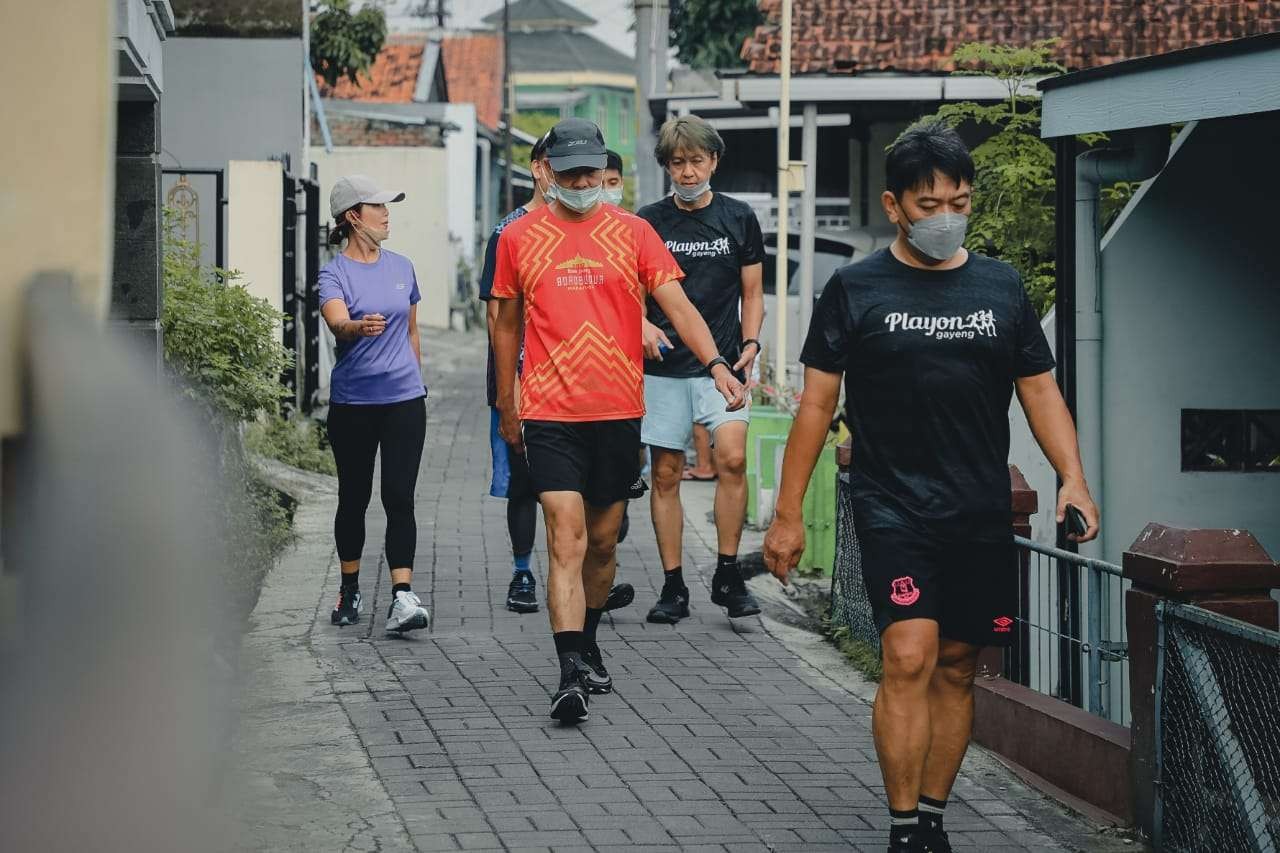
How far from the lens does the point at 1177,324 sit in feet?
29.0

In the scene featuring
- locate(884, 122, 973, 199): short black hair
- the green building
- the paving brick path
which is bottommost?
the paving brick path

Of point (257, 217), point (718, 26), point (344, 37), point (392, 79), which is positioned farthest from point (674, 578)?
point (392, 79)

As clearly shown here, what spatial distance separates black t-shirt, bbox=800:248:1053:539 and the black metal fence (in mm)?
632

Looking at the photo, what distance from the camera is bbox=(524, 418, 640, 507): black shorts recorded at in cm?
647

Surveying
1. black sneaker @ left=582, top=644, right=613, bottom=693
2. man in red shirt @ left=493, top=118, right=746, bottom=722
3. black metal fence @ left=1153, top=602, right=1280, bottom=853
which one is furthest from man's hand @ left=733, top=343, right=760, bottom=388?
black metal fence @ left=1153, top=602, right=1280, bottom=853

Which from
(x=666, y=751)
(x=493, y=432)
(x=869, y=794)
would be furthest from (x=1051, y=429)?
(x=493, y=432)

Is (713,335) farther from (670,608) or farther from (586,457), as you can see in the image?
(586,457)

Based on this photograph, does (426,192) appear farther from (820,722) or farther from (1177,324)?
(820,722)

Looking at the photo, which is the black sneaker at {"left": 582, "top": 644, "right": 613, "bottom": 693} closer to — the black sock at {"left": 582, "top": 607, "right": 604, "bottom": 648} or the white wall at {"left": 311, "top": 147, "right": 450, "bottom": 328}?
the black sock at {"left": 582, "top": 607, "right": 604, "bottom": 648}

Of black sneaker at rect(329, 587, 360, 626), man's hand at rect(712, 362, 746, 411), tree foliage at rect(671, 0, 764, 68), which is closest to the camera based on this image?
man's hand at rect(712, 362, 746, 411)

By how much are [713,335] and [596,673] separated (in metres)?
1.85

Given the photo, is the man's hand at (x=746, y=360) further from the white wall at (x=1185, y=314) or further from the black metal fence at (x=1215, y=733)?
the black metal fence at (x=1215, y=733)

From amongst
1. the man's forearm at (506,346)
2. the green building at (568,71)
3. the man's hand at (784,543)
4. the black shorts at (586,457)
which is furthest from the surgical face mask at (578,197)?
the green building at (568,71)

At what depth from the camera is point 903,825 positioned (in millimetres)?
4895
